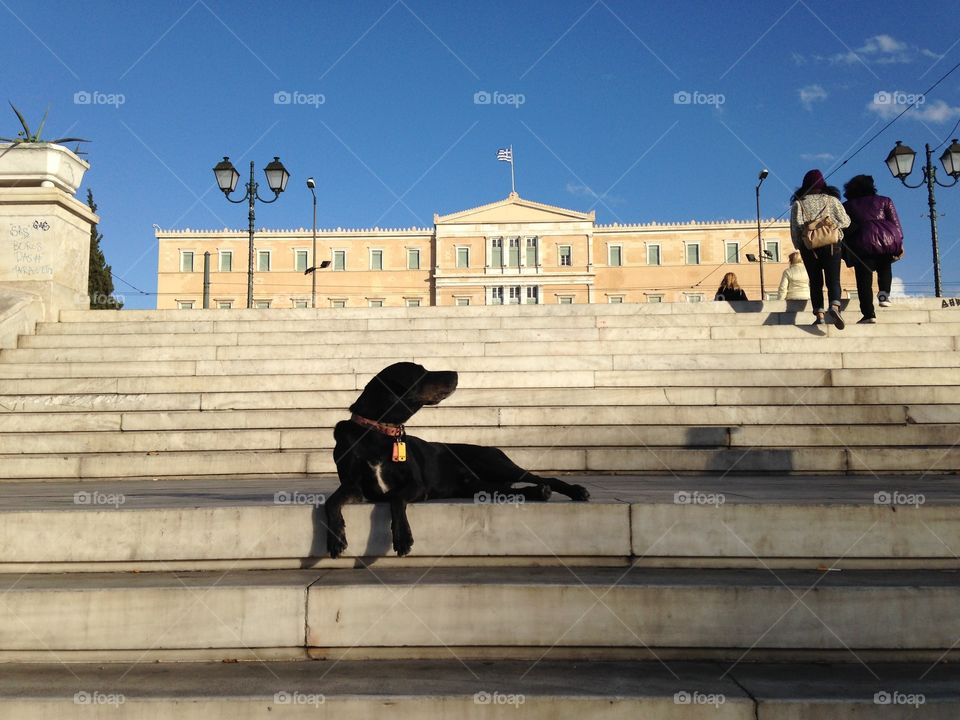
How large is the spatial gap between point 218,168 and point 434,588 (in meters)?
16.3

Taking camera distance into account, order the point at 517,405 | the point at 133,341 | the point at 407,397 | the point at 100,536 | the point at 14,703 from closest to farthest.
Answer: the point at 14,703
the point at 100,536
the point at 407,397
the point at 517,405
the point at 133,341

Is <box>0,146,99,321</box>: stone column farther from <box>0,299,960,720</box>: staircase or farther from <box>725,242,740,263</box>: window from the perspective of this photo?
<box>725,242,740,263</box>: window

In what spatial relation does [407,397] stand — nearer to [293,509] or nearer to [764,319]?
[293,509]

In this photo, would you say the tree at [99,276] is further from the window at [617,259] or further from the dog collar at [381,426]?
the window at [617,259]

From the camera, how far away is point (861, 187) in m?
9.97

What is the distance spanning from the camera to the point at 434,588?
3008 mm

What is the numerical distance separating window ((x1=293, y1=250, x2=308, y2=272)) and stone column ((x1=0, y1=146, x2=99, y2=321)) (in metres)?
54.3

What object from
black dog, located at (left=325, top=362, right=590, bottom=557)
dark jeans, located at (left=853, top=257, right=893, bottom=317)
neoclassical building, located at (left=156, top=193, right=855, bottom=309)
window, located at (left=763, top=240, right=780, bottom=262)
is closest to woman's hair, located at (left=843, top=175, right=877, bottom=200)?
dark jeans, located at (left=853, top=257, right=893, bottom=317)

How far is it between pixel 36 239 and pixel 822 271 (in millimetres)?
11685

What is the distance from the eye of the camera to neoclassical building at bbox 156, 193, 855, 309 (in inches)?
2495

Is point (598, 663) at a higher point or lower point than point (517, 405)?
lower

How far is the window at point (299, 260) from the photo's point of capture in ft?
209

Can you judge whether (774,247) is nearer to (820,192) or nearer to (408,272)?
(408,272)

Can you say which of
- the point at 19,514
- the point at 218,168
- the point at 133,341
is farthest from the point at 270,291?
the point at 19,514
